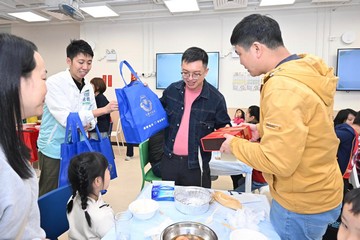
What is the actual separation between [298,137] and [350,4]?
4.87 metres

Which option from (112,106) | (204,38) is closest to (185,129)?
(112,106)

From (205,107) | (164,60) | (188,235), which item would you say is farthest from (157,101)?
(164,60)

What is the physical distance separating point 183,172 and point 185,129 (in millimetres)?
310

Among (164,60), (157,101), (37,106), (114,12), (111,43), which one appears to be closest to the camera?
(37,106)

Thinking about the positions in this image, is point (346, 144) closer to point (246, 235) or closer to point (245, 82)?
point (246, 235)

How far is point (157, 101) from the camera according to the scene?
1733 millimetres

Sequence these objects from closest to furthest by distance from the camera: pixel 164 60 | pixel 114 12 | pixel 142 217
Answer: pixel 142 217, pixel 114 12, pixel 164 60

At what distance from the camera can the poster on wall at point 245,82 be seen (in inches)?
196

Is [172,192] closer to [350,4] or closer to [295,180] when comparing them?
[295,180]

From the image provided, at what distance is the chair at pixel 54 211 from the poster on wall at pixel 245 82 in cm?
427

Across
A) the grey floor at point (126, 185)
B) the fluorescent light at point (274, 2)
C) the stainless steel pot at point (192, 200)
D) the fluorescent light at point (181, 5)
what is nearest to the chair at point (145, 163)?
the grey floor at point (126, 185)

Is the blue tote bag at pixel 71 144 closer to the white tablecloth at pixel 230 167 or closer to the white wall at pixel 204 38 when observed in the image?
the white tablecloth at pixel 230 167

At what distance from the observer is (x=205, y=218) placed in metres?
1.15

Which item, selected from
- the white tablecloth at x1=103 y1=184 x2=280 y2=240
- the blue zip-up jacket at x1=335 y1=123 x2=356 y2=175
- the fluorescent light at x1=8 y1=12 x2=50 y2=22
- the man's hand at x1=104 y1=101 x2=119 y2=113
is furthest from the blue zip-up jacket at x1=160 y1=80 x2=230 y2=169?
the fluorescent light at x1=8 y1=12 x2=50 y2=22
